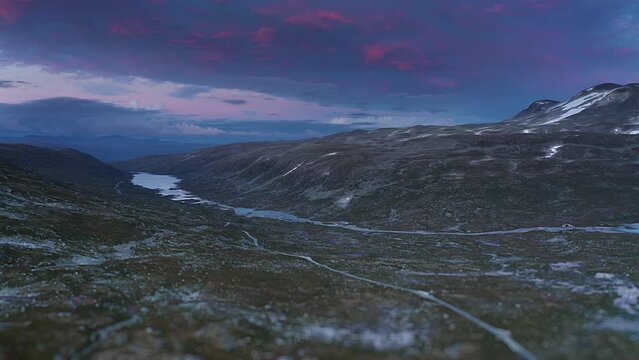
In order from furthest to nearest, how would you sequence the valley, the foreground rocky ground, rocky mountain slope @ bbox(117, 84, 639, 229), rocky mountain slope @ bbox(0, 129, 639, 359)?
rocky mountain slope @ bbox(117, 84, 639, 229) → the valley → rocky mountain slope @ bbox(0, 129, 639, 359) → the foreground rocky ground

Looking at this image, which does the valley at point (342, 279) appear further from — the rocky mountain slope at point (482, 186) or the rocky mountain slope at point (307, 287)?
the rocky mountain slope at point (482, 186)

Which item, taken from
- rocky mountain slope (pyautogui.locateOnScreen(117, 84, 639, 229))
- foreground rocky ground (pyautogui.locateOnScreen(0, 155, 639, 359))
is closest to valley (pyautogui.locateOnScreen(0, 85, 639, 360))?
foreground rocky ground (pyautogui.locateOnScreen(0, 155, 639, 359))

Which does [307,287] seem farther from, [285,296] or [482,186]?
[482,186]

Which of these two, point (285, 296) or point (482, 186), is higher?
point (482, 186)

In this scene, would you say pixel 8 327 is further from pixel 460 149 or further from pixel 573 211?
pixel 460 149

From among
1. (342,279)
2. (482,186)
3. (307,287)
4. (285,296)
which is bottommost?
(342,279)

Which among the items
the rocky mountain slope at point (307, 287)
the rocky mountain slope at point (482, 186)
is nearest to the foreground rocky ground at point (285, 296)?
the rocky mountain slope at point (307, 287)

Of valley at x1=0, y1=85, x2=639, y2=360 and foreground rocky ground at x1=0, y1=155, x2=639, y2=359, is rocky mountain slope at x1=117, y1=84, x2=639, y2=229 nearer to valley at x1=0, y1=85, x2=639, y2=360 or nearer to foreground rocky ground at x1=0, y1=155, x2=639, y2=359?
valley at x1=0, y1=85, x2=639, y2=360

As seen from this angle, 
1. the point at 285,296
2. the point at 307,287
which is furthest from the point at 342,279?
the point at 285,296

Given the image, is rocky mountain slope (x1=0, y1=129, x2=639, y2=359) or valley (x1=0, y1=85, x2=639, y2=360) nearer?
rocky mountain slope (x1=0, y1=129, x2=639, y2=359)
